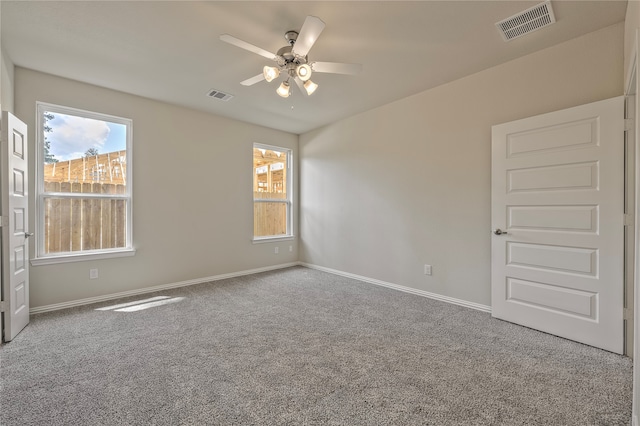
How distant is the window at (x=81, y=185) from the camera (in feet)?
10.8

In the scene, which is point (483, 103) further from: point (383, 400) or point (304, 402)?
point (304, 402)

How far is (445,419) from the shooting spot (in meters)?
1.58

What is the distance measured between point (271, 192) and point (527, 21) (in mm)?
4272

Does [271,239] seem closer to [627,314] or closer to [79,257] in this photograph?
[79,257]

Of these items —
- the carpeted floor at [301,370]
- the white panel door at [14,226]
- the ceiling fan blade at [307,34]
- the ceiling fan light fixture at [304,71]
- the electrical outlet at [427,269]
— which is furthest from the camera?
the electrical outlet at [427,269]

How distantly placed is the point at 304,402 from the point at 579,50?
370 centimetres

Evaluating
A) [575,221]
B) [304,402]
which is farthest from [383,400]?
[575,221]

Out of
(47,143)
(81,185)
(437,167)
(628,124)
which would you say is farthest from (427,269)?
(47,143)

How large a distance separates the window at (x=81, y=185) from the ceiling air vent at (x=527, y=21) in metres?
4.42

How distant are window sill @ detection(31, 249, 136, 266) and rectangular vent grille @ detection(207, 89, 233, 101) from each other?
2.37m

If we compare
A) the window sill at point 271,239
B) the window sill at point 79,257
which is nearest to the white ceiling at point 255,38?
the window sill at point 79,257

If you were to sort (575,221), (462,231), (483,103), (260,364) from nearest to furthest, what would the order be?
(260,364) < (575,221) < (483,103) < (462,231)

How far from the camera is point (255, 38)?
8.34 ft

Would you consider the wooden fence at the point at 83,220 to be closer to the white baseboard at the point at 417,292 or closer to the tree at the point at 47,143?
the tree at the point at 47,143
